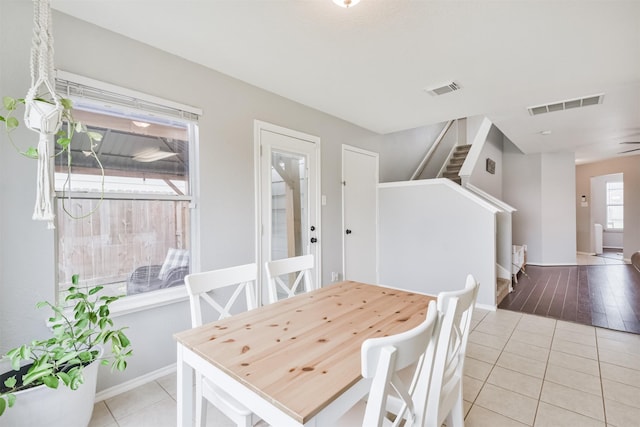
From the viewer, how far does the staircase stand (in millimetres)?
5740

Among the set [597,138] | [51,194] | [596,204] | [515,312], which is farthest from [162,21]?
[596,204]

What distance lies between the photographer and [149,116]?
2160 mm

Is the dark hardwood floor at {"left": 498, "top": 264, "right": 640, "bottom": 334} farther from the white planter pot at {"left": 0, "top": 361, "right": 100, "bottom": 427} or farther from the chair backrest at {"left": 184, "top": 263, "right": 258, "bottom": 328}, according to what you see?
the white planter pot at {"left": 0, "top": 361, "right": 100, "bottom": 427}

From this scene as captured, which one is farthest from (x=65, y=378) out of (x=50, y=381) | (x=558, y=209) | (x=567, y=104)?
(x=558, y=209)

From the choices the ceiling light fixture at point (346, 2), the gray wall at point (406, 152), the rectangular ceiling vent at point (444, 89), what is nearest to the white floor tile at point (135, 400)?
the ceiling light fixture at point (346, 2)

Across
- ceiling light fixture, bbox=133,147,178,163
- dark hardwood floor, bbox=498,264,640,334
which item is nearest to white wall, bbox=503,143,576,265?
dark hardwood floor, bbox=498,264,640,334

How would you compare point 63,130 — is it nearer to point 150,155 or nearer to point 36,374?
point 150,155

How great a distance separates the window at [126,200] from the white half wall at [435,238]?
288 cm

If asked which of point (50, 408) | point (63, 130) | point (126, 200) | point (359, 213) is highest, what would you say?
point (63, 130)

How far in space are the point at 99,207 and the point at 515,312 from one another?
14.1 feet

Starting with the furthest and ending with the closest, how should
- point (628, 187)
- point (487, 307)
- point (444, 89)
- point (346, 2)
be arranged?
point (628, 187) → point (487, 307) → point (444, 89) → point (346, 2)

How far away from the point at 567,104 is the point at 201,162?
13.0ft

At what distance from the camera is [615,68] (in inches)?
96.2

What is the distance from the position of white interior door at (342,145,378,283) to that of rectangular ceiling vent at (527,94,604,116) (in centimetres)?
203
